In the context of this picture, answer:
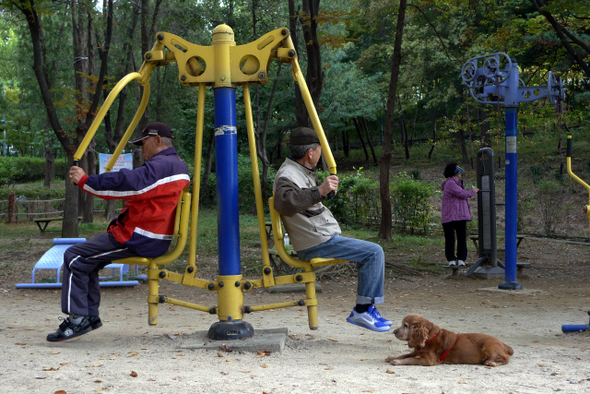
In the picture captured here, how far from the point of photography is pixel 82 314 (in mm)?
4906

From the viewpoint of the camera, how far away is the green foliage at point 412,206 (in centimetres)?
1532

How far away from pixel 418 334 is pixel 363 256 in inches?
30.2

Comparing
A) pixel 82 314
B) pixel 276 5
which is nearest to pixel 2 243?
pixel 82 314

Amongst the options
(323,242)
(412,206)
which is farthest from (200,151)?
(412,206)

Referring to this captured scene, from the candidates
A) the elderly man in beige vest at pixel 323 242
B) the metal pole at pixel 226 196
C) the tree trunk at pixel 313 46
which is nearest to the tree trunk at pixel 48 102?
the tree trunk at pixel 313 46

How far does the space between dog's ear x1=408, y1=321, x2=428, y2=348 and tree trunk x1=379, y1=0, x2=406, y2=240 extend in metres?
8.91

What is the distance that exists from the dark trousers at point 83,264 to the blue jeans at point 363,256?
58.9 inches

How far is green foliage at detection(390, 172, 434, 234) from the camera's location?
15320 millimetres

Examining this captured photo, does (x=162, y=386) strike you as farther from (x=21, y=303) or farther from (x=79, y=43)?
(x=79, y=43)

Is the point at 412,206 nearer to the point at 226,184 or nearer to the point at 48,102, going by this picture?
the point at 48,102

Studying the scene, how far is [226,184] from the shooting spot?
4.93 meters

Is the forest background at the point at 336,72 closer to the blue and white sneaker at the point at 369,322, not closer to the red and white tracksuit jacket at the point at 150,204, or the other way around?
the blue and white sneaker at the point at 369,322

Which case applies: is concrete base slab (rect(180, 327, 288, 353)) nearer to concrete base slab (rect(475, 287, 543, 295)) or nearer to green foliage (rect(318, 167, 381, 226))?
concrete base slab (rect(475, 287, 543, 295))

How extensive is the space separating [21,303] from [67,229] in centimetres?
557
